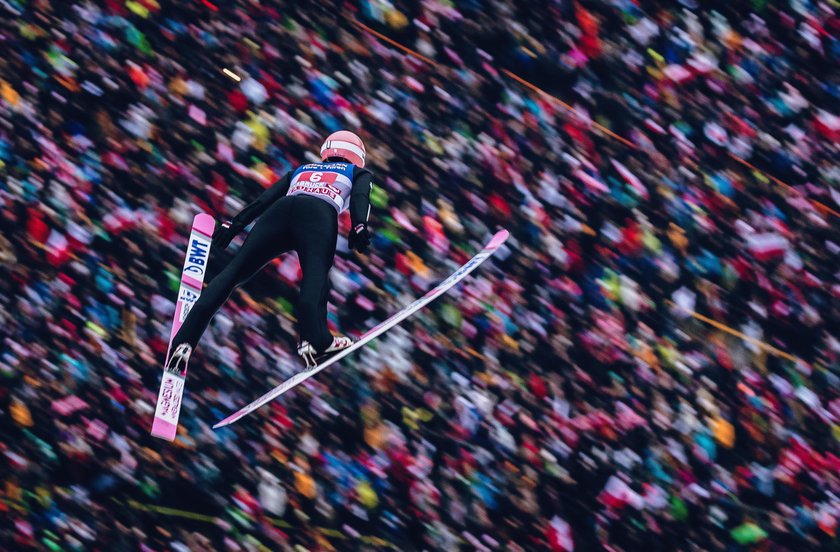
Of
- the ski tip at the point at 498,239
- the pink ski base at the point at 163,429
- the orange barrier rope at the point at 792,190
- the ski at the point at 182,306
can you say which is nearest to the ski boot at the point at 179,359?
the ski at the point at 182,306

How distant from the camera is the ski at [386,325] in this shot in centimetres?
765

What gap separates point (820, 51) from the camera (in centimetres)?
1102

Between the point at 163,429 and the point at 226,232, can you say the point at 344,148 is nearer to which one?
the point at 226,232

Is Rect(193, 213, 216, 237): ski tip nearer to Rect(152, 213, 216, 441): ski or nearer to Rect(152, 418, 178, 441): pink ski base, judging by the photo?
Rect(152, 213, 216, 441): ski

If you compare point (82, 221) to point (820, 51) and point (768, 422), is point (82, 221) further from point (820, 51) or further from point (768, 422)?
point (820, 51)

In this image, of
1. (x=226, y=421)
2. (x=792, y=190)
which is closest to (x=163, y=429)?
(x=226, y=421)

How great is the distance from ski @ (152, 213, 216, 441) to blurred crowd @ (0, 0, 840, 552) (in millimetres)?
249

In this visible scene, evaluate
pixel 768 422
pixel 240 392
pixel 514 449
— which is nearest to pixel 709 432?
pixel 768 422

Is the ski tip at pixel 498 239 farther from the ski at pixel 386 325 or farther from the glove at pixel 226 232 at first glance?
the glove at pixel 226 232

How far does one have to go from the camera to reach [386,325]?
26.7 feet

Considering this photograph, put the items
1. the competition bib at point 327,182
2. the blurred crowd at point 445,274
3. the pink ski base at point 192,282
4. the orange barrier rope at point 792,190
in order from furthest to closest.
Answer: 1. the orange barrier rope at point 792,190
2. the blurred crowd at point 445,274
3. the pink ski base at point 192,282
4. the competition bib at point 327,182

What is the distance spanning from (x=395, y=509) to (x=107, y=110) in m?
3.52

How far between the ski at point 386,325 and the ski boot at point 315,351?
0.03 m

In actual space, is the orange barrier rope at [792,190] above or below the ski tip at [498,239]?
above
